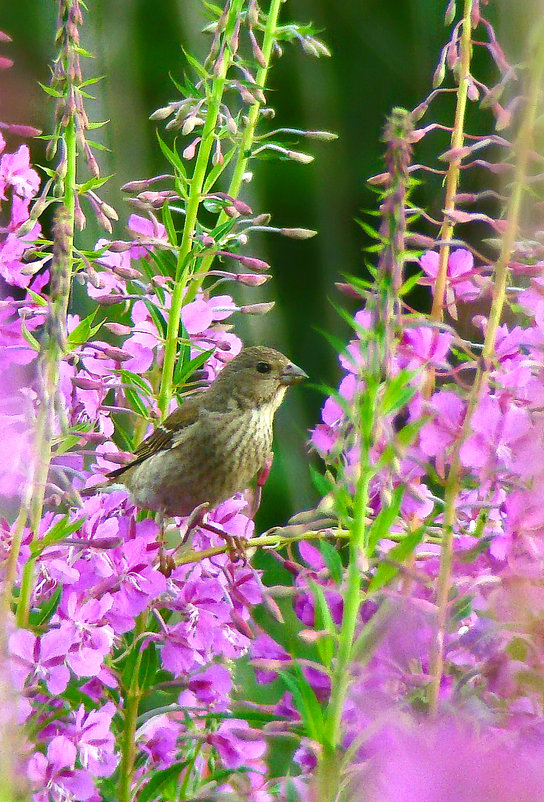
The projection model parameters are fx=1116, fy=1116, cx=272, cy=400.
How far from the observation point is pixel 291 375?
1194mm

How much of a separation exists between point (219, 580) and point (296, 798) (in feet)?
0.95

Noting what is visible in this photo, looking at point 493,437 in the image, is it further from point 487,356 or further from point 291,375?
point 291,375

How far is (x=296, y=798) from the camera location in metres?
0.40

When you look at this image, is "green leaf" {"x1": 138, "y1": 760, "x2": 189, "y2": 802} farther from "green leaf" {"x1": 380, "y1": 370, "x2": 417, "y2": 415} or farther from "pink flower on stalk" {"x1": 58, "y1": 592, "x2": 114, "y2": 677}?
"green leaf" {"x1": 380, "y1": 370, "x2": 417, "y2": 415}

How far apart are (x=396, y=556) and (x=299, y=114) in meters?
2.44

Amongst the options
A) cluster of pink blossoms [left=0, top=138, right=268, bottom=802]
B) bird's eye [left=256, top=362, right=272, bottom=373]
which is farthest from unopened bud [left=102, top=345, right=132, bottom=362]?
bird's eye [left=256, top=362, right=272, bottom=373]

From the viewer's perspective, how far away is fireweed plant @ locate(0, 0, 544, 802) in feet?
1.39

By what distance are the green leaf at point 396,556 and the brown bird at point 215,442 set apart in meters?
0.39

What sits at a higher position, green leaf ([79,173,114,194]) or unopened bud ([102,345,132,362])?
green leaf ([79,173,114,194])

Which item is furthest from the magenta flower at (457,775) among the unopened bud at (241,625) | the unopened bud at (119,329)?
the unopened bud at (119,329)

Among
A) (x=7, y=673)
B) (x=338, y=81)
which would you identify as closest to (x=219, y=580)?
(x=7, y=673)

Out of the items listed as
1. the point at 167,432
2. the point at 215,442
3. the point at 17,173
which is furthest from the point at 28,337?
the point at 215,442

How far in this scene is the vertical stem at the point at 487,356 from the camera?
440mm

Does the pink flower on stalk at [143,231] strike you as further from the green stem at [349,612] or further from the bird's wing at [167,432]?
the green stem at [349,612]
